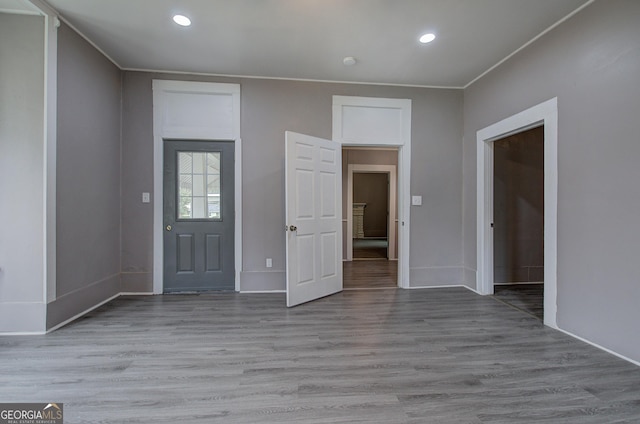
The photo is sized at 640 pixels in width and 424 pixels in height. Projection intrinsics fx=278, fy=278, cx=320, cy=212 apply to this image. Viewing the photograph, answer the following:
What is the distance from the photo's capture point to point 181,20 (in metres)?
2.63

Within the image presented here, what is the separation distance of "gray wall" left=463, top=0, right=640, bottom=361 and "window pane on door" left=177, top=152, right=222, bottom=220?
384cm

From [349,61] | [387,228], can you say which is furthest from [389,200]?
[349,61]

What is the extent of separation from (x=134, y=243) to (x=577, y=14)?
531 centimetres

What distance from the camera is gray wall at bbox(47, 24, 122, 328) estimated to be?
2.70 m

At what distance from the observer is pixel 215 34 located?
2838mm

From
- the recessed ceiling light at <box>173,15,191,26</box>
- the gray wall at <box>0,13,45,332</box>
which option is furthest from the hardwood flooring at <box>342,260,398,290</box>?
the recessed ceiling light at <box>173,15,191,26</box>

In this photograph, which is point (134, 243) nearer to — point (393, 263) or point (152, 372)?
point (152, 372)

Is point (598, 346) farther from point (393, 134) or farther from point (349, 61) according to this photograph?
point (349, 61)

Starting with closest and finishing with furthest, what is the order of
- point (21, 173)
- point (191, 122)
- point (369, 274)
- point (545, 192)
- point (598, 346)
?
1. point (598, 346)
2. point (21, 173)
3. point (545, 192)
4. point (191, 122)
5. point (369, 274)

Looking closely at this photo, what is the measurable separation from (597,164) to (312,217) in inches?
107

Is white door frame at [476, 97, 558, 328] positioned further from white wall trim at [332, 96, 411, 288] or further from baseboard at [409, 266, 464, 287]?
white wall trim at [332, 96, 411, 288]

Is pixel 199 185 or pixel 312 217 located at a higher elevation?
pixel 199 185

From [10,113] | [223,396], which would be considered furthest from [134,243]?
[223,396]

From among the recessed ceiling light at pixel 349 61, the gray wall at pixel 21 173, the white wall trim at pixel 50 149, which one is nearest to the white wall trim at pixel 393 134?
the recessed ceiling light at pixel 349 61
